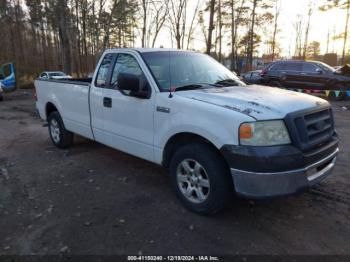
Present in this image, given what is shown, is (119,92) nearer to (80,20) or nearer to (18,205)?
(18,205)

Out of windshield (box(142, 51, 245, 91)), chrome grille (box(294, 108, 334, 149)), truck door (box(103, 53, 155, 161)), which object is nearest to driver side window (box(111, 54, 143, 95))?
truck door (box(103, 53, 155, 161))

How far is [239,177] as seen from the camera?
2.95 m

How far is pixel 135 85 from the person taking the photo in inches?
146

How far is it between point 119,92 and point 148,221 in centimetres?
187

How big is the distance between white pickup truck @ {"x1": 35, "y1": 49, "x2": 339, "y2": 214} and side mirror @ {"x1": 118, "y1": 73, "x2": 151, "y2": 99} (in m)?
0.01

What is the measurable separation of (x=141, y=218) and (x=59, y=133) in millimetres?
3513

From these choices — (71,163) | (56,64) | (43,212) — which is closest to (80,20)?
(56,64)

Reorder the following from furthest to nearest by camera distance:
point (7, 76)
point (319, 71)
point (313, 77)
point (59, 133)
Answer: point (7, 76)
point (313, 77)
point (319, 71)
point (59, 133)

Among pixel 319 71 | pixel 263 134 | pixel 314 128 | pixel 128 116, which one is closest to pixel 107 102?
pixel 128 116

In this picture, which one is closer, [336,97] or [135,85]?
[135,85]

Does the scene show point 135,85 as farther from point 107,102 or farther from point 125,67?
point 107,102

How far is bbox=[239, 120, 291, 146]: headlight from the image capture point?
9.39 feet

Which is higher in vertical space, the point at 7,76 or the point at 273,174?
the point at 7,76

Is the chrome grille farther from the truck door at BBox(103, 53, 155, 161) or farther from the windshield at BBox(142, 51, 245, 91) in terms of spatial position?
the truck door at BBox(103, 53, 155, 161)
